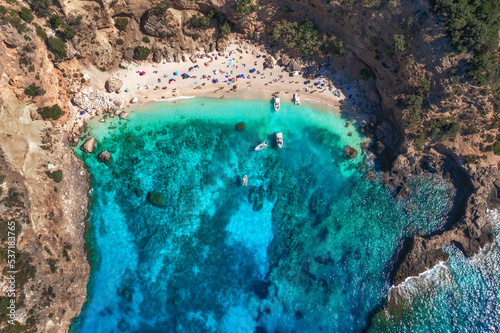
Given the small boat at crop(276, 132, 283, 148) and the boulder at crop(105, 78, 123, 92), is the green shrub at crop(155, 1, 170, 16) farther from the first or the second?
the small boat at crop(276, 132, 283, 148)

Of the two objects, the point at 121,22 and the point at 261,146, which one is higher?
the point at 121,22

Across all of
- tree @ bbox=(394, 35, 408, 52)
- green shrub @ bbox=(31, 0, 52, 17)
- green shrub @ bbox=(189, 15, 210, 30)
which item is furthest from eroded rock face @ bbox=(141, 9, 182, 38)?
tree @ bbox=(394, 35, 408, 52)

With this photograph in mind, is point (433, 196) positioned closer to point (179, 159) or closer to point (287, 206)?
point (287, 206)

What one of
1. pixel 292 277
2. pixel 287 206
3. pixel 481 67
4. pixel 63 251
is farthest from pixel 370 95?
pixel 63 251

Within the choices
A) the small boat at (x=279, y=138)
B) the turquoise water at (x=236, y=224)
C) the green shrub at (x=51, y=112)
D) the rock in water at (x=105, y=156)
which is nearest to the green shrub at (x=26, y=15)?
the green shrub at (x=51, y=112)

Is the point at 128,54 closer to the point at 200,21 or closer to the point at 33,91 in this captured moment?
the point at 200,21

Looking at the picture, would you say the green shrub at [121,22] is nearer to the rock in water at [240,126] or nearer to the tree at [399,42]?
the rock in water at [240,126]

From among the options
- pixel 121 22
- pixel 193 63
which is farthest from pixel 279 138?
pixel 121 22
